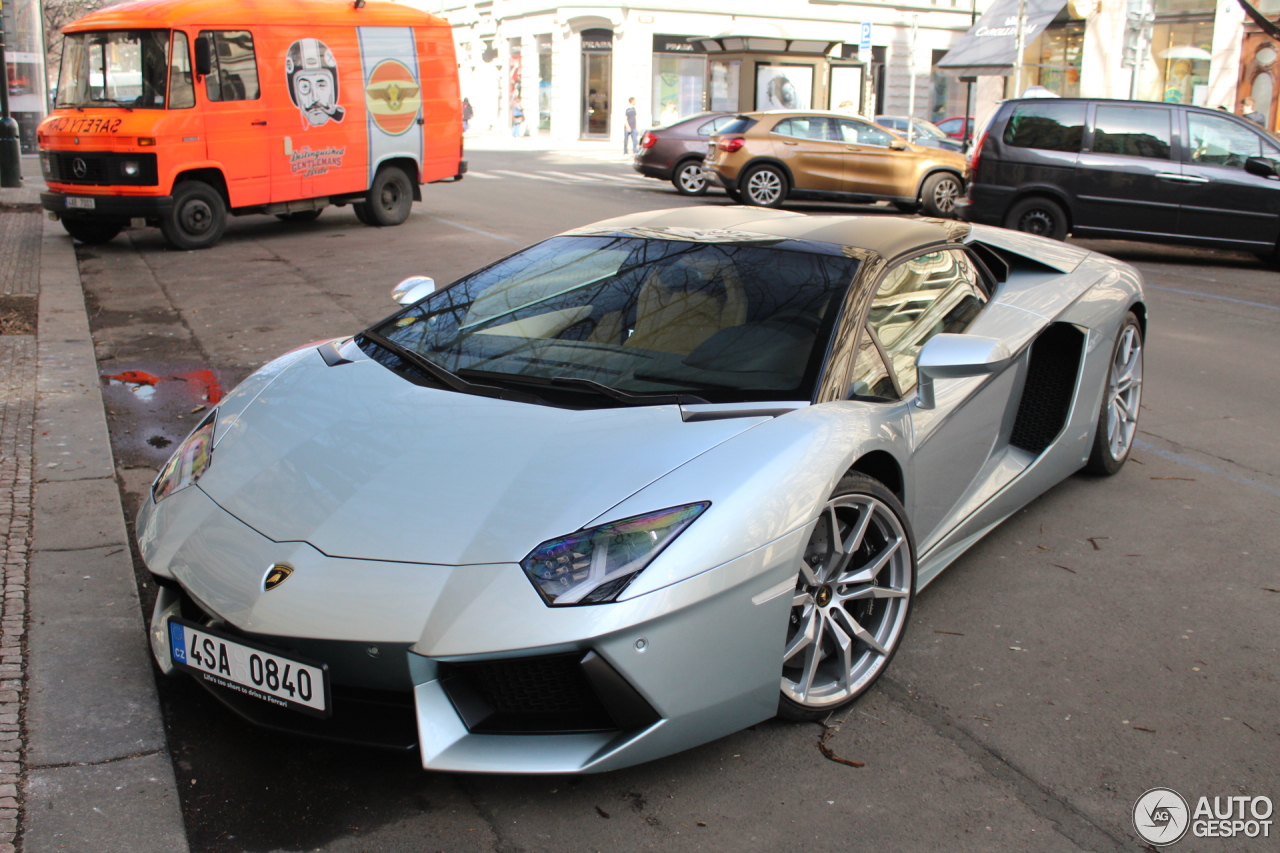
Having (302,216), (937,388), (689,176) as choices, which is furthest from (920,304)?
(689,176)

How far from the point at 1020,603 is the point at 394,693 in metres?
2.20

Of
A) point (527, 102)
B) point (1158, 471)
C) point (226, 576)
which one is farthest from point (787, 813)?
point (527, 102)

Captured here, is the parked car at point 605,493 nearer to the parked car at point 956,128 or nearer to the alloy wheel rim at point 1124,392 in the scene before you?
the alloy wheel rim at point 1124,392

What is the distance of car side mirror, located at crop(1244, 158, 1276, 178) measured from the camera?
39.0 feet

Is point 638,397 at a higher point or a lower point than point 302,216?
higher

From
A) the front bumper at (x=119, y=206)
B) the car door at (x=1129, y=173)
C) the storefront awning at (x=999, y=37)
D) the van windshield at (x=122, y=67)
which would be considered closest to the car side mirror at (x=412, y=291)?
the front bumper at (x=119, y=206)

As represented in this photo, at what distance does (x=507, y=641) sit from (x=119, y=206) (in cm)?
1086

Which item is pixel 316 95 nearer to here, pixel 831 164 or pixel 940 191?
pixel 831 164

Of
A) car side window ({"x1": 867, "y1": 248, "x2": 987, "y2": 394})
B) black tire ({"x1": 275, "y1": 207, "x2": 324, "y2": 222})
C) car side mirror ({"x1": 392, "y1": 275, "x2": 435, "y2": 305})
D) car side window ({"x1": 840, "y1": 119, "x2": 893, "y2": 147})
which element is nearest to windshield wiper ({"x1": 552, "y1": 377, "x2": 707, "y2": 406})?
car side window ({"x1": 867, "y1": 248, "x2": 987, "y2": 394})

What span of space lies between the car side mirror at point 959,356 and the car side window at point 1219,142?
10452mm

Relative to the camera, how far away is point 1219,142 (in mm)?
12188

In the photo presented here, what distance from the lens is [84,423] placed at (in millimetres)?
5473

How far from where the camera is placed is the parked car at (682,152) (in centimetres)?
1908

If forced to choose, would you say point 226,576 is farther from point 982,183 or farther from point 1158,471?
point 982,183
